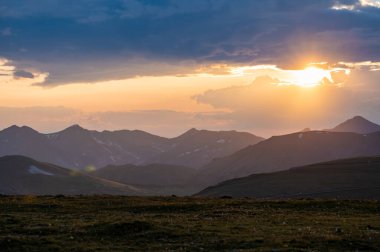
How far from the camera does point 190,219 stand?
4353cm

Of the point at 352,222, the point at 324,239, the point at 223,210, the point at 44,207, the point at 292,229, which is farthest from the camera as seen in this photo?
the point at 44,207

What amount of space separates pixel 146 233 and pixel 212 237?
15.0 feet

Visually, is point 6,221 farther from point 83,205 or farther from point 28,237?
point 83,205

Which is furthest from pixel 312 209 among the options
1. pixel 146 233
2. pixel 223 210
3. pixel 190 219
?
pixel 146 233

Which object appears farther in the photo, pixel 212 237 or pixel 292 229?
pixel 292 229

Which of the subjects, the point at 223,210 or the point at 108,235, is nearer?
the point at 108,235

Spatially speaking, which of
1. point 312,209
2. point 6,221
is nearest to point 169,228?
point 6,221

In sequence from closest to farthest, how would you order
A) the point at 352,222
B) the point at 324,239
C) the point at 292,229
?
the point at 324,239 < the point at 292,229 < the point at 352,222

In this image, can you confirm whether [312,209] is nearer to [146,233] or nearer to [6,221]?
[146,233]

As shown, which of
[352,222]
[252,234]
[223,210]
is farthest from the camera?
[223,210]

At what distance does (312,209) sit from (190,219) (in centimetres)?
1592

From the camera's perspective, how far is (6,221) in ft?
137

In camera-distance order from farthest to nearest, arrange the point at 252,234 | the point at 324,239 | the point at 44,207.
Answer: the point at 44,207 < the point at 252,234 < the point at 324,239

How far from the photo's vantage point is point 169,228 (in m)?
36.1
